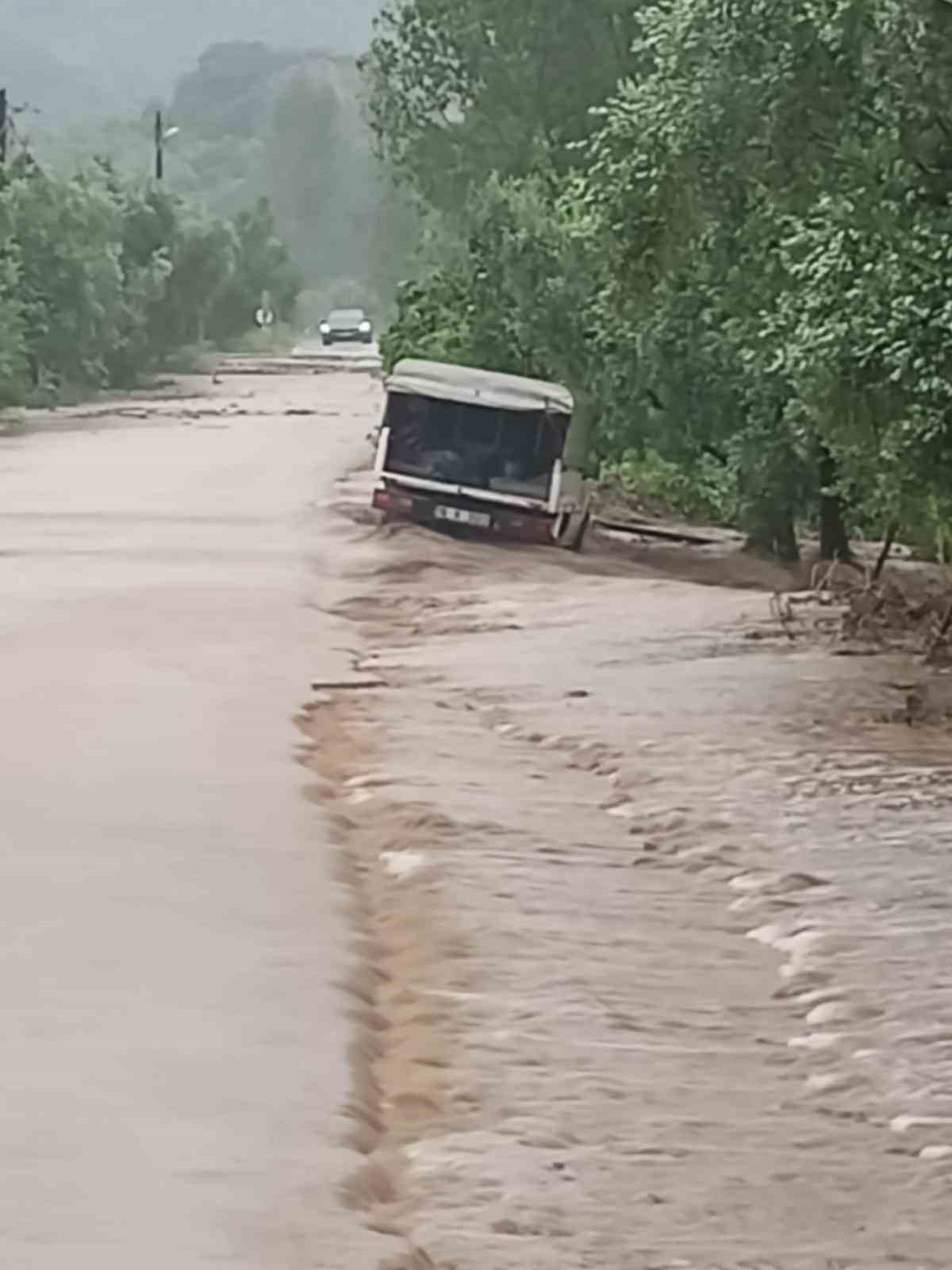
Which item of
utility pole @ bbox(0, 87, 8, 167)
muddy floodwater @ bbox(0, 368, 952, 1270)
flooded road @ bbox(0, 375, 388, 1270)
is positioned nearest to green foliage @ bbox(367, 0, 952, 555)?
muddy floodwater @ bbox(0, 368, 952, 1270)

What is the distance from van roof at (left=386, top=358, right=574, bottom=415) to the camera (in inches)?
1262

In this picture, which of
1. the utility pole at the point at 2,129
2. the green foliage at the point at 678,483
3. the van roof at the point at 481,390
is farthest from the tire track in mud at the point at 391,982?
the utility pole at the point at 2,129

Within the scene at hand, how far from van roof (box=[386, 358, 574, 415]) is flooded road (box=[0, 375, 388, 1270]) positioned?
3.31 meters

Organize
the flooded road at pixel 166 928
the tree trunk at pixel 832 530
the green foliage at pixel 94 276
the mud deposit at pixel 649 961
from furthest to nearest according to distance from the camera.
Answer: the green foliage at pixel 94 276 < the tree trunk at pixel 832 530 < the mud deposit at pixel 649 961 < the flooded road at pixel 166 928

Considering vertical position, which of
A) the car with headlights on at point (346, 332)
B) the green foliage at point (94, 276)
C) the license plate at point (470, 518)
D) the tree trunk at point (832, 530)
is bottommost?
the car with headlights on at point (346, 332)

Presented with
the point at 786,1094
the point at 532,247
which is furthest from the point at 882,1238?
the point at 532,247

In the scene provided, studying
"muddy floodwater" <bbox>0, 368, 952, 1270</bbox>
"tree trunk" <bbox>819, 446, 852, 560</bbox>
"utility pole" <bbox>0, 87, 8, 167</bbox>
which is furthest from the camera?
"utility pole" <bbox>0, 87, 8, 167</bbox>

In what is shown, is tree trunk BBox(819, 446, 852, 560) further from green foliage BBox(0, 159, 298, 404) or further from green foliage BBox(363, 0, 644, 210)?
green foliage BBox(0, 159, 298, 404)

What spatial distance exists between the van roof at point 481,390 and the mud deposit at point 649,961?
9.28 m

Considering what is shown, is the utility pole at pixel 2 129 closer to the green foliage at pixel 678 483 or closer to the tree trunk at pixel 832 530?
the green foliage at pixel 678 483

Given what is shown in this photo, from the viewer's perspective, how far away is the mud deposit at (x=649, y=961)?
9.45 m

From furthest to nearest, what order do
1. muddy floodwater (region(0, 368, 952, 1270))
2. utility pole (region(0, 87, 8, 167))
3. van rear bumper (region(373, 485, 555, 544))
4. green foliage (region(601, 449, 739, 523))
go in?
utility pole (region(0, 87, 8, 167)), van rear bumper (region(373, 485, 555, 544)), green foliage (region(601, 449, 739, 523)), muddy floodwater (region(0, 368, 952, 1270))

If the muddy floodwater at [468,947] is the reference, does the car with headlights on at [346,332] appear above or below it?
below

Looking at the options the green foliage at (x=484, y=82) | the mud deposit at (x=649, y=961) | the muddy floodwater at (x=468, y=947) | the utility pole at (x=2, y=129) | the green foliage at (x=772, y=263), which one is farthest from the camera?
the utility pole at (x=2, y=129)
